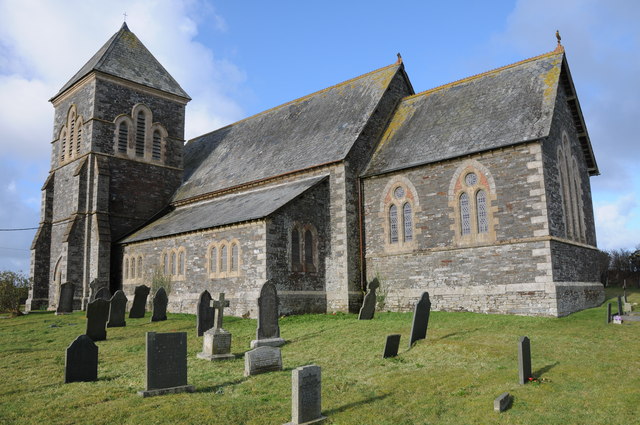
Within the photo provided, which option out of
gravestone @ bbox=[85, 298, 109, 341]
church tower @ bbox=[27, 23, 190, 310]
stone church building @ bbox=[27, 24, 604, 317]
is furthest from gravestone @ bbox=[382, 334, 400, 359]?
church tower @ bbox=[27, 23, 190, 310]

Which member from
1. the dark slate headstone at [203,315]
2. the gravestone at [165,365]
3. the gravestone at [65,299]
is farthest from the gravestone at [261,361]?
the gravestone at [65,299]

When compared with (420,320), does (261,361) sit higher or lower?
lower

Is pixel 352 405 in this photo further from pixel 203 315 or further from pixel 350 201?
pixel 350 201

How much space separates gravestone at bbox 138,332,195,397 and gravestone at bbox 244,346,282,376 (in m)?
1.31

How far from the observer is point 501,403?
7340 millimetres

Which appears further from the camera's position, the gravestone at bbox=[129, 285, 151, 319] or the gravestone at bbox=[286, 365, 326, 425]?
the gravestone at bbox=[129, 285, 151, 319]

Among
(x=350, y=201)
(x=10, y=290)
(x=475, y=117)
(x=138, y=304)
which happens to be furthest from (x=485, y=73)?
(x=10, y=290)

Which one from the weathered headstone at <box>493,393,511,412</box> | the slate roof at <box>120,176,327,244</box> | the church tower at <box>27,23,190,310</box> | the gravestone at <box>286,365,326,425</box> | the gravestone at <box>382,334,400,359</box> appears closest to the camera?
the gravestone at <box>286,365,326,425</box>

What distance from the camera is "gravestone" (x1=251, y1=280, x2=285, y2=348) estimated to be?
1284cm

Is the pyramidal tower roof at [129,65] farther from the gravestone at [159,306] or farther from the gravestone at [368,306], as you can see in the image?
the gravestone at [368,306]

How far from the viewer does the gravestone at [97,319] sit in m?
14.8

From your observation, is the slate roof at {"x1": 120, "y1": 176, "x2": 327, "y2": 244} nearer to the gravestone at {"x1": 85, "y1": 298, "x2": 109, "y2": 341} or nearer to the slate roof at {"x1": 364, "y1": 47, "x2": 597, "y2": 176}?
the slate roof at {"x1": 364, "y1": 47, "x2": 597, "y2": 176}

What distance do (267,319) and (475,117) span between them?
1270 cm

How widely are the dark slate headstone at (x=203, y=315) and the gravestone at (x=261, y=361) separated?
5396 mm
